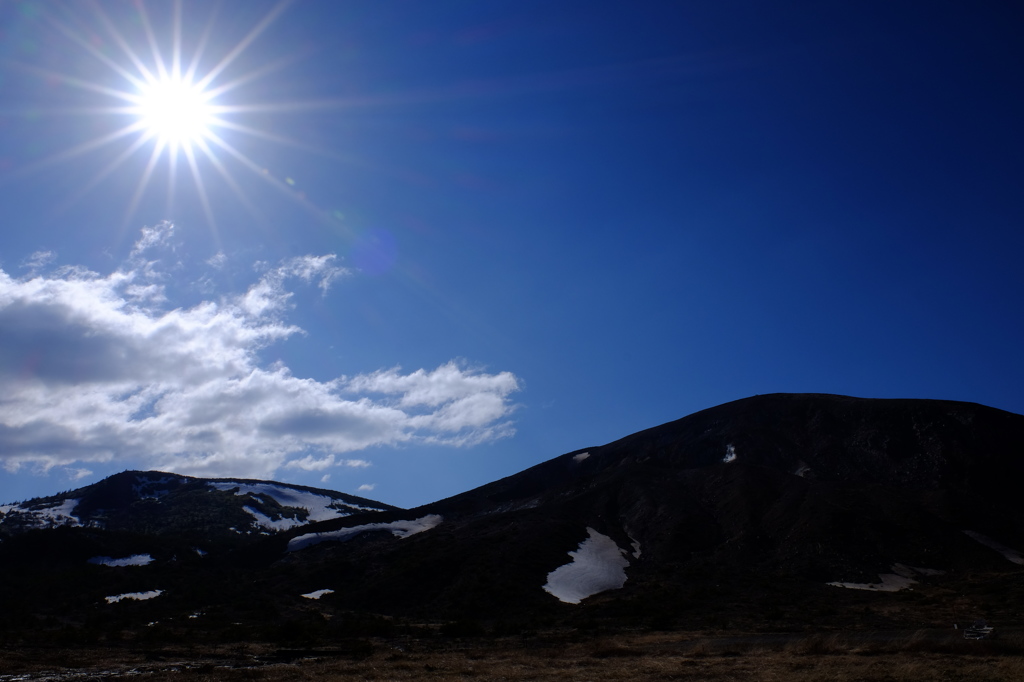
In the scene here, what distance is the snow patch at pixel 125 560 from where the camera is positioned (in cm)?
7138

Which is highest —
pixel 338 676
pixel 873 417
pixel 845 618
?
pixel 873 417

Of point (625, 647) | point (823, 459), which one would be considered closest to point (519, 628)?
point (625, 647)

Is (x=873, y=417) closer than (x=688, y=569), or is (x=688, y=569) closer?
(x=688, y=569)

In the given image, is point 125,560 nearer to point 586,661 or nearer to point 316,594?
point 316,594

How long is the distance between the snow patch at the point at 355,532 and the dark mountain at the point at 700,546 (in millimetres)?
436

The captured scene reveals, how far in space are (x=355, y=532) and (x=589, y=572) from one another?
37309 mm

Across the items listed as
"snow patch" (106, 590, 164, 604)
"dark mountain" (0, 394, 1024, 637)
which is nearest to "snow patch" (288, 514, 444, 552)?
"dark mountain" (0, 394, 1024, 637)

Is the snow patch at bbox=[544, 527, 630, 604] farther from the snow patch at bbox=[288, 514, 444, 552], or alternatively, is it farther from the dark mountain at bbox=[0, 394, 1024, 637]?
the snow patch at bbox=[288, 514, 444, 552]

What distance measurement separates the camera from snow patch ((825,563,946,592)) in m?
45.1

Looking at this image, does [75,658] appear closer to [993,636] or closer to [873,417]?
[993,636]

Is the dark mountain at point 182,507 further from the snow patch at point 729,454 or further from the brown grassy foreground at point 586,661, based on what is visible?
the brown grassy foreground at point 586,661

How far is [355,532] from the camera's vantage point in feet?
256

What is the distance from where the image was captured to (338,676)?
69.6 ft

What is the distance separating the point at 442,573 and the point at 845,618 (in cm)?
3114
